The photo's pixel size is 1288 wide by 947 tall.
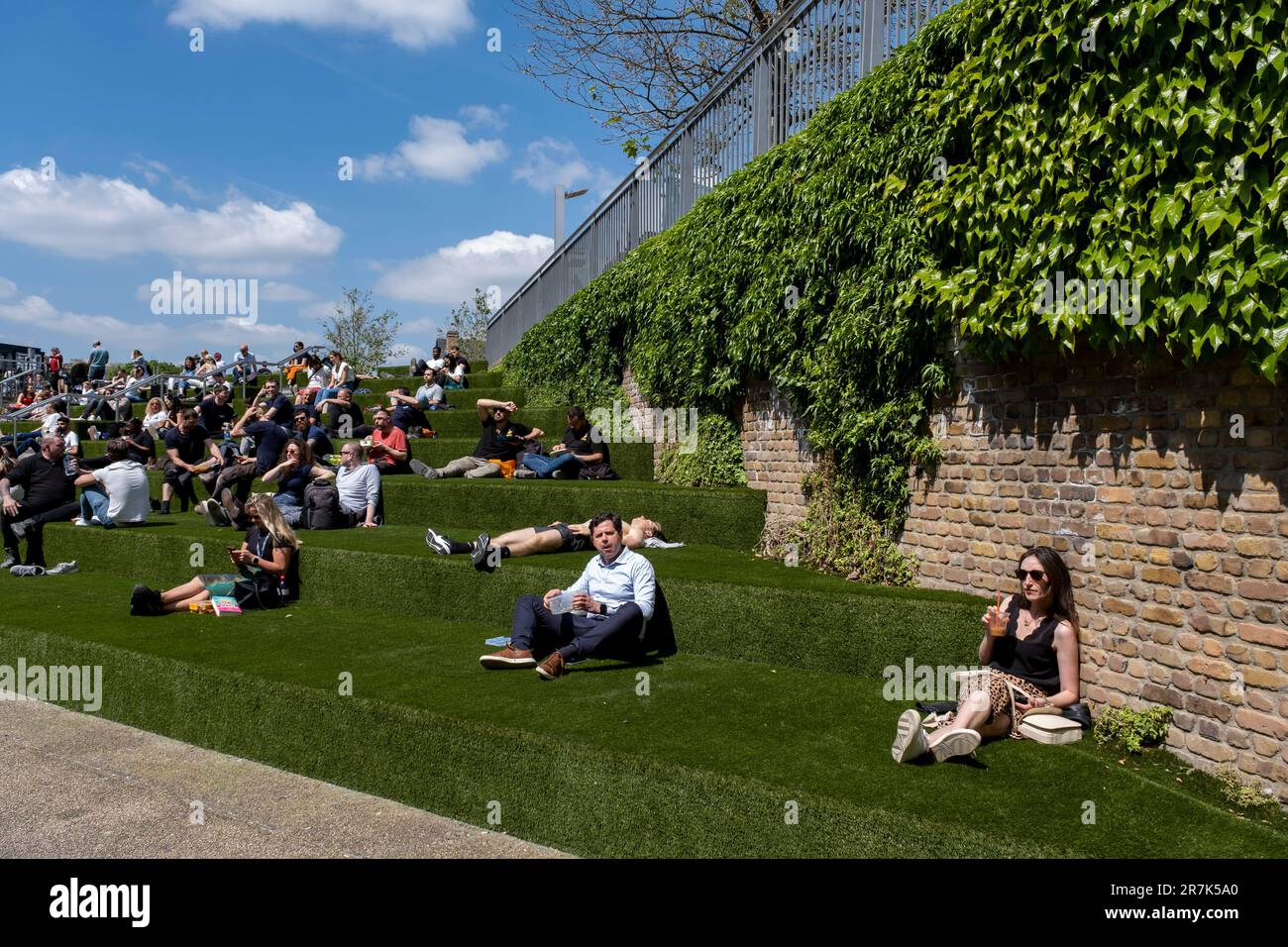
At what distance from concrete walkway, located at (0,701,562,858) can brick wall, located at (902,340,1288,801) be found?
11.7ft

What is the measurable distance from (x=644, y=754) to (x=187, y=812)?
268 centimetres

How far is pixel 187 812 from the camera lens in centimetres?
535

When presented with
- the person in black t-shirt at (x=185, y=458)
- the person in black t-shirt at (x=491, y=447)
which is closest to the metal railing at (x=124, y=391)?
the person in black t-shirt at (x=185, y=458)

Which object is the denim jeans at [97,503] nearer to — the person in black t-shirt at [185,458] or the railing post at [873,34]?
the person in black t-shirt at [185,458]

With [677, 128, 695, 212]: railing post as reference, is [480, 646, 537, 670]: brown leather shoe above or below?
below

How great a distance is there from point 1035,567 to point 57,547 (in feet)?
40.9

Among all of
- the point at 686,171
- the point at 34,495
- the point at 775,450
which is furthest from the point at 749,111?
the point at 34,495

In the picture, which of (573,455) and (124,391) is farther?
(124,391)

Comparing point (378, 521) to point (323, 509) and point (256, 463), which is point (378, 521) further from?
point (256, 463)

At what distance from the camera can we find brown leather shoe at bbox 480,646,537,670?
676 centimetres

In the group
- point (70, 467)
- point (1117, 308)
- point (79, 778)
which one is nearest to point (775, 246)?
point (1117, 308)

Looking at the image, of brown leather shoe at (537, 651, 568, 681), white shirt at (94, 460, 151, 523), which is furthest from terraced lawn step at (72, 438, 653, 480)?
brown leather shoe at (537, 651, 568, 681)

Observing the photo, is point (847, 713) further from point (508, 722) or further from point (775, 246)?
point (775, 246)

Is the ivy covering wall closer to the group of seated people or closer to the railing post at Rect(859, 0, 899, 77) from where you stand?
the railing post at Rect(859, 0, 899, 77)
